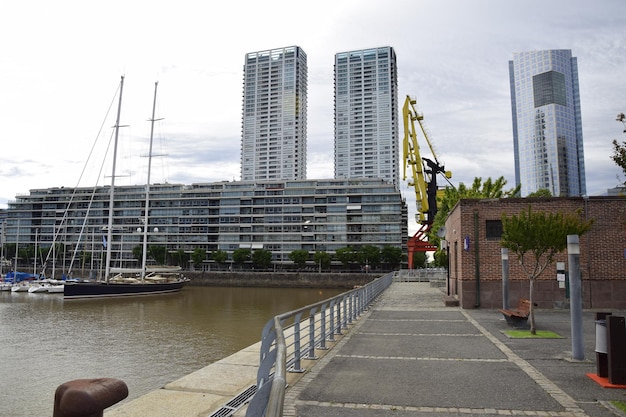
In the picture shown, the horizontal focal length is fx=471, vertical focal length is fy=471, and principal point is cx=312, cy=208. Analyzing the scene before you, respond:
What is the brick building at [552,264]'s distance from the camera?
1902 cm

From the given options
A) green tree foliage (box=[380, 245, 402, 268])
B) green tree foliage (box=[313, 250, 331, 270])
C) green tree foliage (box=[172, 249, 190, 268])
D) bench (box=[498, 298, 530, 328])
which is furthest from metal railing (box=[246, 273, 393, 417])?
green tree foliage (box=[172, 249, 190, 268])

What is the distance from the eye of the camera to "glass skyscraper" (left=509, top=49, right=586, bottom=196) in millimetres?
163625

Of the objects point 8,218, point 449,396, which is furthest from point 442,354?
point 8,218

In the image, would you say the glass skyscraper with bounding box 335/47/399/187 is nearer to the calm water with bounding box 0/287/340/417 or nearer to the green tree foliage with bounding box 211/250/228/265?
the green tree foliage with bounding box 211/250/228/265

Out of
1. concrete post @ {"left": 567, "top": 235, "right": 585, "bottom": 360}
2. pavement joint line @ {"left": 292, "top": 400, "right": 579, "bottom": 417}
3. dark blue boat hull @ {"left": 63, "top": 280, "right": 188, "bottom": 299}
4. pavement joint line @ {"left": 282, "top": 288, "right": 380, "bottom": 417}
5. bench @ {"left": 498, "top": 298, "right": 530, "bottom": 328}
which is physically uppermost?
concrete post @ {"left": 567, "top": 235, "right": 585, "bottom": 360}

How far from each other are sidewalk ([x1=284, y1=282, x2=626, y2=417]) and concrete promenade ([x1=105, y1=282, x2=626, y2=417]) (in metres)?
0.01

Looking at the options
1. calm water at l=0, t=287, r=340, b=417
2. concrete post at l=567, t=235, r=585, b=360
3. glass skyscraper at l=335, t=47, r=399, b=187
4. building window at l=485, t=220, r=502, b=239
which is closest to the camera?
concrete post at l=567, t=235, r=585, b=360

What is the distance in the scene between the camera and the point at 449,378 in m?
7.93

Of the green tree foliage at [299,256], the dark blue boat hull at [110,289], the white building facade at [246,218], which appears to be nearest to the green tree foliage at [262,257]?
the white building facade at [246,218]

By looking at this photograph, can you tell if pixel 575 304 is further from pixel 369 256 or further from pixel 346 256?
pixel 346 256

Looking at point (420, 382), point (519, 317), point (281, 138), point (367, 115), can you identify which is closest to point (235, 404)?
point (420, 382)

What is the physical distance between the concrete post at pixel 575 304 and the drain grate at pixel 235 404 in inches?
252

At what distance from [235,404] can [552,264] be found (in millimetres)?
17015

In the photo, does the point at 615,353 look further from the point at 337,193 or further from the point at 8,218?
the point at 8,218
